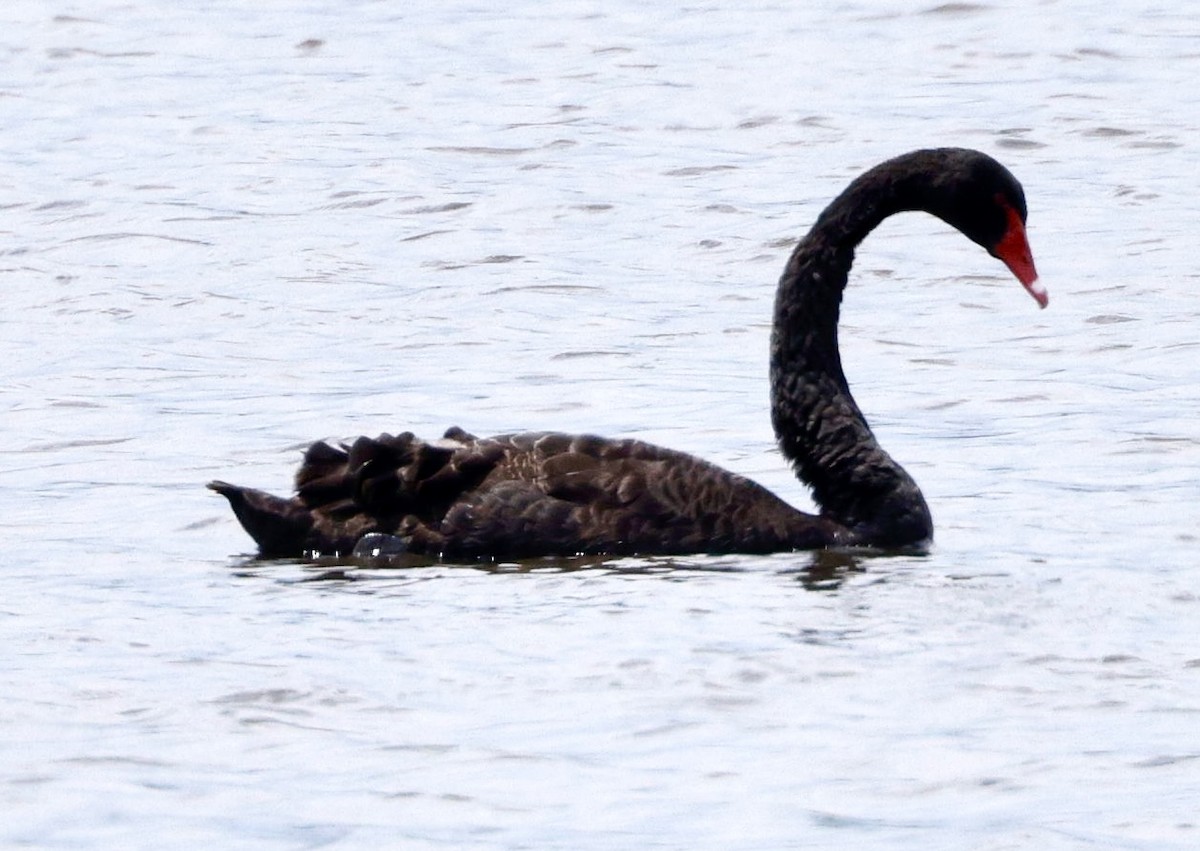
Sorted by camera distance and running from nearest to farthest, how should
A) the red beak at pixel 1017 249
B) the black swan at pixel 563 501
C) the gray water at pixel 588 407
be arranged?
the gray water at pixel 588 407
the black swan at pixel 563 501
the red beak at pixel 1017 249

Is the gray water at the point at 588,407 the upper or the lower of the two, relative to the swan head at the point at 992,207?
lower

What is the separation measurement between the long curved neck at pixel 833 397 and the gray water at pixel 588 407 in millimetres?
265

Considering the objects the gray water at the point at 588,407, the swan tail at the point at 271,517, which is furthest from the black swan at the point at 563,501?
the gray water at the point at 588,407

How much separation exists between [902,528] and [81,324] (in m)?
5.83

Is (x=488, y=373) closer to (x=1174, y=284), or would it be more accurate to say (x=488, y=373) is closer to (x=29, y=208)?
(x=1174, y=284)

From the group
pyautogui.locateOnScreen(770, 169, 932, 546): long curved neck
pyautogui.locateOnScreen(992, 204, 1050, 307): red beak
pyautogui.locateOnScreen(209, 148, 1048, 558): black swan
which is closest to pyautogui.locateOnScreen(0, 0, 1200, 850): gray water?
pyautogui.locateOnScreen(209, 148, 1048, 558): black swan

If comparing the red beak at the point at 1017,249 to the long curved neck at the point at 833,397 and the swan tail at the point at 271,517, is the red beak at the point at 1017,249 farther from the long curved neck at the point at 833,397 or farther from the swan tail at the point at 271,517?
the swan tail at the point at 271,517

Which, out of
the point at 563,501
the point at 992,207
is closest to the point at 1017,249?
the point at 992,207

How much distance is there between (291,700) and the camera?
250 inches

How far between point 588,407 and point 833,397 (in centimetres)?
221

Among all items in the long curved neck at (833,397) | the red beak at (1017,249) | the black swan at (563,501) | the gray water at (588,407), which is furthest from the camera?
the red beak at (1017,249)

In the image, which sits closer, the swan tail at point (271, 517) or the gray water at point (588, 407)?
the gray water at point (588, 407)

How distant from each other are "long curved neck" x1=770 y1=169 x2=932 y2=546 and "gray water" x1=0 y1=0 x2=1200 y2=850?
0.26 meters

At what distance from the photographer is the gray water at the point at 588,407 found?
578 cm
